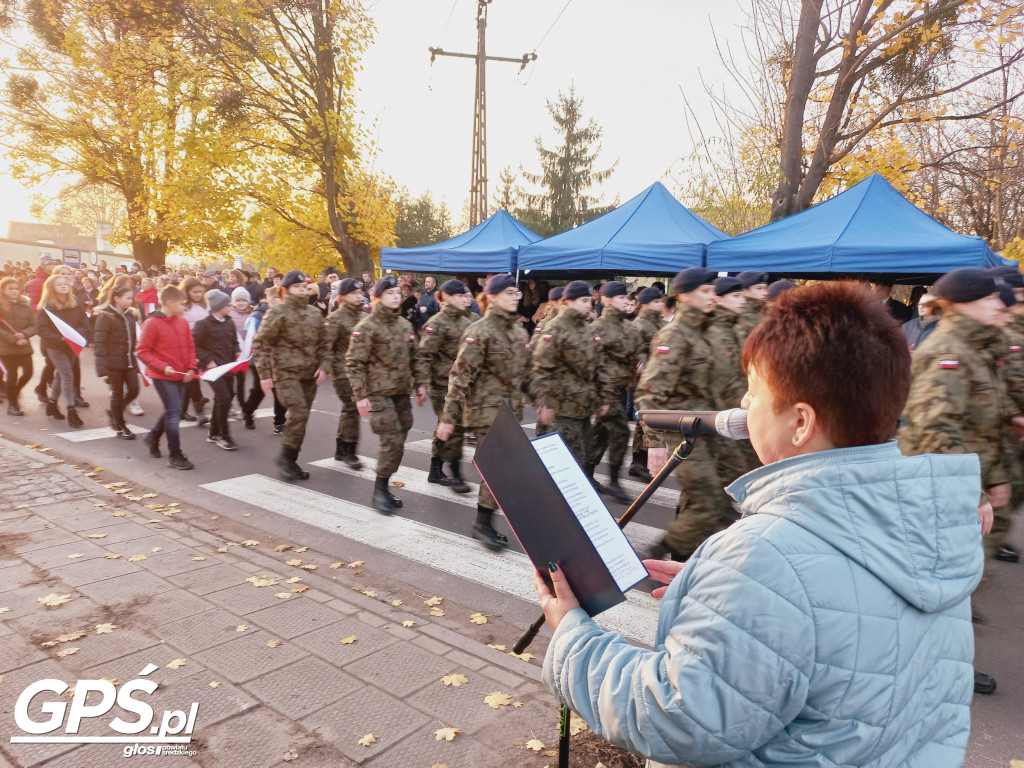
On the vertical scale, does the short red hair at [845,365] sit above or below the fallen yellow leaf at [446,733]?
above

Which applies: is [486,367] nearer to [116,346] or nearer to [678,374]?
[678,374]

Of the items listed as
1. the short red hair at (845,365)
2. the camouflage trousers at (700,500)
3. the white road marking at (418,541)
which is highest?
the short red hair at (845,365)

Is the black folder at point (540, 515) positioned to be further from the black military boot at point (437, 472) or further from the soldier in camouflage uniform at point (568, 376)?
the black military boot at point (437, 472)

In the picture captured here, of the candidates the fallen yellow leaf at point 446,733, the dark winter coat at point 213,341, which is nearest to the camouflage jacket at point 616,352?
the fallen yellow leaf at point 446,733

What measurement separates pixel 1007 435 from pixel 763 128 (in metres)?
12.6

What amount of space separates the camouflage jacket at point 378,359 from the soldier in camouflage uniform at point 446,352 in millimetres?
587

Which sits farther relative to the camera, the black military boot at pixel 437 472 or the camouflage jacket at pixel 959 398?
the black military boot at pixel 437 472

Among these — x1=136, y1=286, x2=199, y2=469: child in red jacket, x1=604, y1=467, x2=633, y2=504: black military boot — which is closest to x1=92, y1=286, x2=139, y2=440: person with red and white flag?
x1=136, y1=286, x2=199, y2=469: child in red jacket

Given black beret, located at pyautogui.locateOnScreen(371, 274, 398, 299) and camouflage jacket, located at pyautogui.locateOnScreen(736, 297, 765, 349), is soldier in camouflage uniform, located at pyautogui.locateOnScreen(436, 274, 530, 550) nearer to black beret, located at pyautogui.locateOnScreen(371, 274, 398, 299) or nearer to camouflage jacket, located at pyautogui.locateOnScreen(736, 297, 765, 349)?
black beret, located at pyautogui.locateOnScreen(371, 274, 398, 299)

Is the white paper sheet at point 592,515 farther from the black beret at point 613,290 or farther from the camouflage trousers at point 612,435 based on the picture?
the black beret at point 613,290

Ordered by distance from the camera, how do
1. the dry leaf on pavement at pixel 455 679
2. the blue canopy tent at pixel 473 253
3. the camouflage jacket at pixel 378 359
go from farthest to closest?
the blue canopy tent at pixel 473 253 < the camouflage jacket at pixel 378 359 < the dry leaf on pavement at pixel 455 679

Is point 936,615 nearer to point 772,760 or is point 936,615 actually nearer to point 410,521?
point 772,760

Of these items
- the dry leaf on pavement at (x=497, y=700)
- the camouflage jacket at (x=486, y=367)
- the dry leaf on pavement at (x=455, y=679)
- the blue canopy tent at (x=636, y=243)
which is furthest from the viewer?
the blue canopy tent at (x=636, y=243)

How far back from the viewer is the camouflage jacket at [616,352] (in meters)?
6.91
